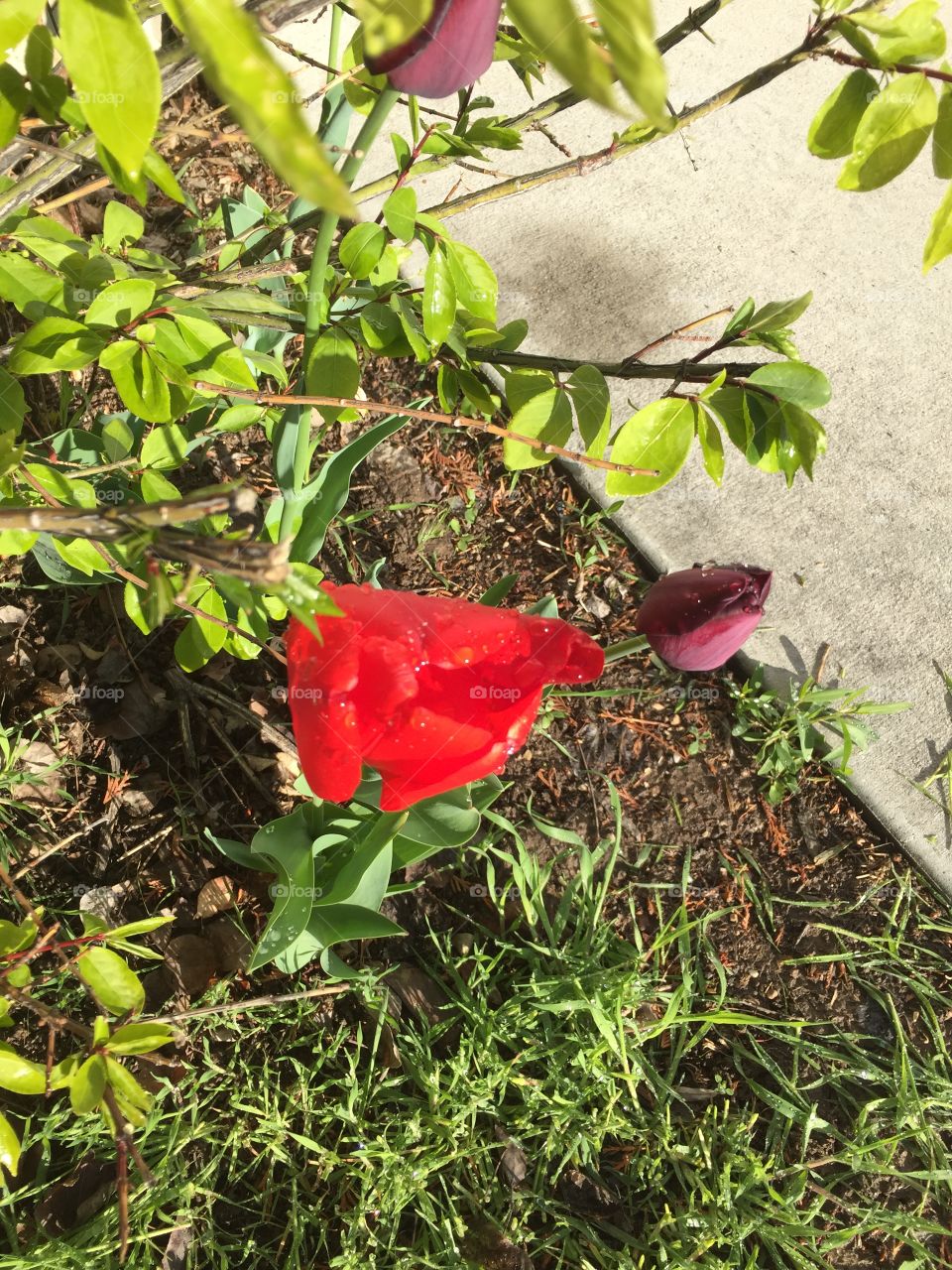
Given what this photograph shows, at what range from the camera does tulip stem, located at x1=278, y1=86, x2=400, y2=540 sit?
914 millimetres

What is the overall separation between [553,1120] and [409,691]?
1.07 meters

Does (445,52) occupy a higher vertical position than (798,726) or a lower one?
higher

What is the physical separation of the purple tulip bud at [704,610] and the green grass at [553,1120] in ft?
2.16

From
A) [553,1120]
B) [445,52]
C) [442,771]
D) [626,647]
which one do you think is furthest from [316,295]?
[553,1120]

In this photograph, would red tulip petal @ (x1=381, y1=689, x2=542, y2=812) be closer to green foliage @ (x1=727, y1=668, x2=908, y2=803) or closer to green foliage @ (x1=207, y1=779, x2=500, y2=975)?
green foliage @ (x1=207, y1=779, x2=500, y2=975)

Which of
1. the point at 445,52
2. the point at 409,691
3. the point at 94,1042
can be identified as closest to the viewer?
the point at 445,52

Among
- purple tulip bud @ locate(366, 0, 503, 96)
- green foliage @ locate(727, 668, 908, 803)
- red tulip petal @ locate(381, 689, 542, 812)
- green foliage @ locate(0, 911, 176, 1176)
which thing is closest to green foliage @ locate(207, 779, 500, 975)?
red tulip petal @ locate(381, 689, 542, 812)

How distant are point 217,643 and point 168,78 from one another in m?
0.71

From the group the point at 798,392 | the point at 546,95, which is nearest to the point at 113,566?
the point at 798,392

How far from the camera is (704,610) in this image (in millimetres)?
1349

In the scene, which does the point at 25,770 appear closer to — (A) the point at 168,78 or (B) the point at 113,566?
(B) the point at 113,566

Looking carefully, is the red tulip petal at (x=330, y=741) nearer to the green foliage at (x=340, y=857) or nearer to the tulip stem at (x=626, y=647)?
the green foliage at (x=340, y=857)

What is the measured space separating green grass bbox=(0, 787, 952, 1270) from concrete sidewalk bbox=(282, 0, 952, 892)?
0.57 meters

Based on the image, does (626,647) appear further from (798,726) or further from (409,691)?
(798,726)
